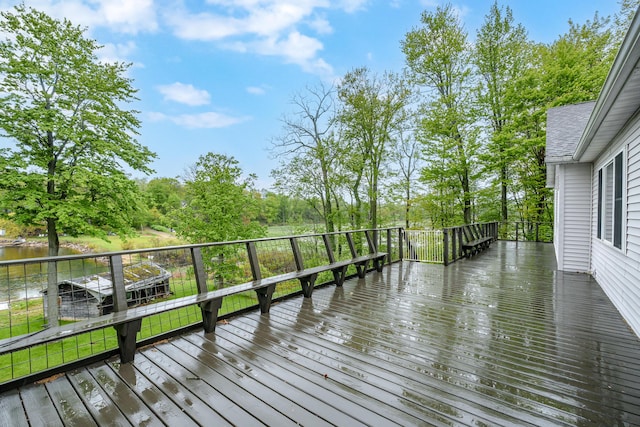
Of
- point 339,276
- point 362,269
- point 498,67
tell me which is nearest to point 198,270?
point 339,276

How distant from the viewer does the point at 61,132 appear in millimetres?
7758

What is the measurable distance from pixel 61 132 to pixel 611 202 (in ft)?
38.8

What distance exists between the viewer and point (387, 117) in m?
12.6

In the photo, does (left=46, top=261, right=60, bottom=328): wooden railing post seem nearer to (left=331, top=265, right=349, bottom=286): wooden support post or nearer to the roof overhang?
(left=331, top=265, right=349, bottom=286): wooden support post

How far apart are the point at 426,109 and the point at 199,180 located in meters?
10.7

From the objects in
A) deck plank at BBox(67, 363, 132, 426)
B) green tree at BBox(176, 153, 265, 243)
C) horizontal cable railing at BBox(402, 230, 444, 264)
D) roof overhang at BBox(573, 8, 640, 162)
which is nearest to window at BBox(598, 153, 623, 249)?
roof overhang at BBox(573, 8, 640, 162)

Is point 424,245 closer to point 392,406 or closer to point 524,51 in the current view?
point 392,406

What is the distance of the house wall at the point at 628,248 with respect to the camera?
119 inches

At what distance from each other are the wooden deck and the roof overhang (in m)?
2.23

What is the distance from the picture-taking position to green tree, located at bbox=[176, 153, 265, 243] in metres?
11.9

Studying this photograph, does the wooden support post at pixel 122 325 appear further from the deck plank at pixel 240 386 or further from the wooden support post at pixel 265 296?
the wooden support post at pixel 265 296

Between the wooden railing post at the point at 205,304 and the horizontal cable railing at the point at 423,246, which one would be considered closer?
the wooden railing post at the point at 205,304

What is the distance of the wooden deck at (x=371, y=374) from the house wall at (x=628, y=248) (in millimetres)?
248

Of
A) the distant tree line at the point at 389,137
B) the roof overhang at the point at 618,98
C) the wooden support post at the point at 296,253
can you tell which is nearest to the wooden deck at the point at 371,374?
the wooden support post at the point at 296,253
